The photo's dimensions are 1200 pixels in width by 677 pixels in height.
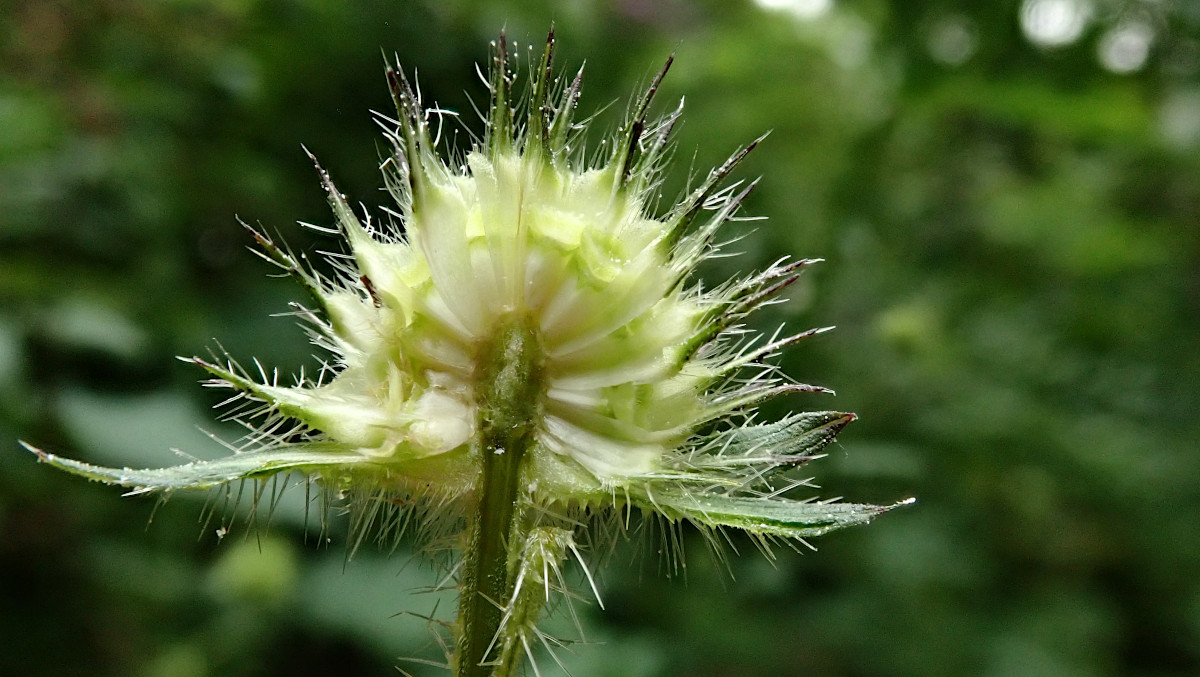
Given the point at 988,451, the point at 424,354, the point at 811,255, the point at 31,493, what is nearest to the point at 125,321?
the point at 31,493

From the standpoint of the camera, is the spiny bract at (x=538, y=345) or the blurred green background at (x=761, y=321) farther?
the blurred green background at (x=761, y=321)

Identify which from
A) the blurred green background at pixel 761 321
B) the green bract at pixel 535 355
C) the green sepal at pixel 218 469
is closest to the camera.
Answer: the green sepal at pixel 218 469

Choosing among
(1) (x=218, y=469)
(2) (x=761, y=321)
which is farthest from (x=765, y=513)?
(2) (x=761, y=321)

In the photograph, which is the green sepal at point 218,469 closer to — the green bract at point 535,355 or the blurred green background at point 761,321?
the green bract at point 535,355

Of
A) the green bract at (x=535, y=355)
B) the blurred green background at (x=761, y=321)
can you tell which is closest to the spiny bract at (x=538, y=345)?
the green bract at (x=535, y=355)

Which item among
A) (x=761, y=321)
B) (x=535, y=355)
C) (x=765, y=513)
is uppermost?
(x=761, y=321)

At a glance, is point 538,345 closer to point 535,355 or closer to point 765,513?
point 535,355

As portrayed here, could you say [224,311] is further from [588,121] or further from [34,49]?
[588,121]
